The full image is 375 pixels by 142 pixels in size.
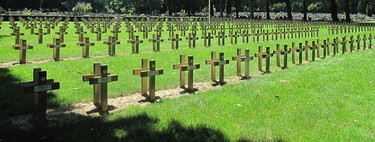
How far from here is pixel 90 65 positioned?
12766 mm

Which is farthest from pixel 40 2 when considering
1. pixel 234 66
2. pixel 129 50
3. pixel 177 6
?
pixel 234 66

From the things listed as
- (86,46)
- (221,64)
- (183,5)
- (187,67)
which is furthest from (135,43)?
(183,5)

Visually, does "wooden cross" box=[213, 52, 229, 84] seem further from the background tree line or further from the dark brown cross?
the background tree line

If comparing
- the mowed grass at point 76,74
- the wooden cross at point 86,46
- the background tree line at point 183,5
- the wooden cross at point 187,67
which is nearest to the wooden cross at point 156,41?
the mowed grass at point 76,74

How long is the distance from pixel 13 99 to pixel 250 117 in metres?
4.77

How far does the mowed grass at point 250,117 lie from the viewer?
6.04m

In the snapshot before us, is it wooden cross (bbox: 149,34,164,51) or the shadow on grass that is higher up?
wooden cross (bbox: 149,34,164,51)

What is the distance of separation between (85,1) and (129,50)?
103 meters

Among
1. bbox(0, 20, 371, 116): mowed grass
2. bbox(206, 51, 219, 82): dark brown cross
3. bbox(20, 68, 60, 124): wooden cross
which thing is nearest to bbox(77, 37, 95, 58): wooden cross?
bbox(0, 20, 371, 116): mowed grass

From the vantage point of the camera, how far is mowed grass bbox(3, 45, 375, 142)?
6043 millimetres

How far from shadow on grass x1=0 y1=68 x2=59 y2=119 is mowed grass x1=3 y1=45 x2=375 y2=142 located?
1.18 metres

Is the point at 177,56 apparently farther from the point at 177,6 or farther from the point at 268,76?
the point at 177,6

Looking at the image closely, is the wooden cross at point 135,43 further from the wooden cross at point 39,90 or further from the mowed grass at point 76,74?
the wooden cross at point 39,90

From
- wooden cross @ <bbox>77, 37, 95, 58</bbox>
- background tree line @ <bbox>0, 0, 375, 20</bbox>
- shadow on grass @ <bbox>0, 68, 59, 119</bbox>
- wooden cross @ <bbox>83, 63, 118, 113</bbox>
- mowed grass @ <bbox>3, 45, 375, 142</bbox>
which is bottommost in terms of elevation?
mowed grass @ <bbox>3, 45, 375, 142</bbox>
